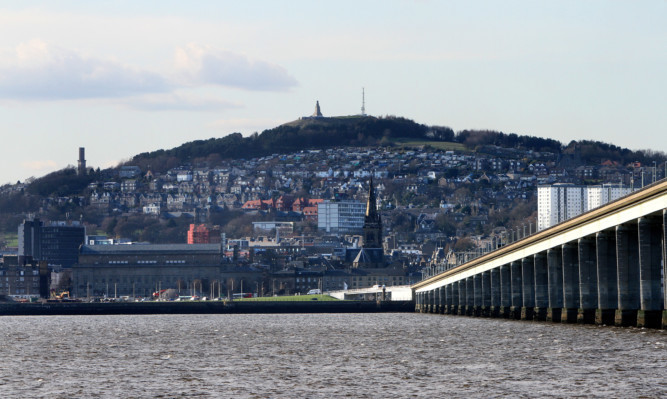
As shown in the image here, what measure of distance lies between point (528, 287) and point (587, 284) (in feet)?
64.8

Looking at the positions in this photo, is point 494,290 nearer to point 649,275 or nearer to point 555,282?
point 555,282

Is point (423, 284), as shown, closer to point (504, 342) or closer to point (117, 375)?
point (504, 342)

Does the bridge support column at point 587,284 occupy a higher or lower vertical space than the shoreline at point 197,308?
higher

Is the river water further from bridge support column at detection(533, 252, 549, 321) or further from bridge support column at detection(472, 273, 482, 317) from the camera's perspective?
bridge support column at detection(472, 273, 482, 317)

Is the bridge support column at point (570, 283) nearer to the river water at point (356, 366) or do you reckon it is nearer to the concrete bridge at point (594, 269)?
the concrete bridge at point (594, 269)

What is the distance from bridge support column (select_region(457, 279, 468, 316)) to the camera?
5148 inches

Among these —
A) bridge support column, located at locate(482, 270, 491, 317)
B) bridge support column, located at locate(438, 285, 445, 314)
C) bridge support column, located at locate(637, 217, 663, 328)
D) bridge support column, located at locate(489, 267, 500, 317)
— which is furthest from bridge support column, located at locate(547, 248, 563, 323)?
bridge support column, located at locate(438, 285, 445, 314)

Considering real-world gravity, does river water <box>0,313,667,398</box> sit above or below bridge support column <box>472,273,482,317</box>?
below

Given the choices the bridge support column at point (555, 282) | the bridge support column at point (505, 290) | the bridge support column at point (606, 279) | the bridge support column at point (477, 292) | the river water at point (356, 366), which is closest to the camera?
the river water at point (356, 366)

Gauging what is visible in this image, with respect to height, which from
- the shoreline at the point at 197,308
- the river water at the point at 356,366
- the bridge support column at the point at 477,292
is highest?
the bridge support column at the point at 477,292

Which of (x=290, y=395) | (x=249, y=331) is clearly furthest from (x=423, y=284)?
(x=290, y=395)

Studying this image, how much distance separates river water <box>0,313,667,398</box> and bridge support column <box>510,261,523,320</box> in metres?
21.6

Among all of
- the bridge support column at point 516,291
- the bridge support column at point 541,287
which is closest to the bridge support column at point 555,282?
the bridge support column at point 541,287

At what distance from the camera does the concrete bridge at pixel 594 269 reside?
67.6 metres
